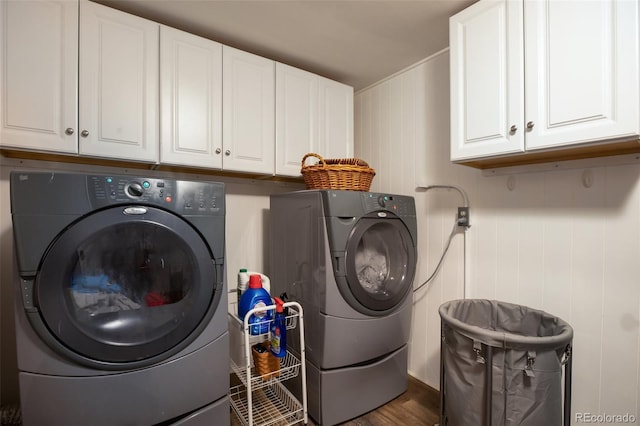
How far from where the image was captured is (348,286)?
4.96 ft

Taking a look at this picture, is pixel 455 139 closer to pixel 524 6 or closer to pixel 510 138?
pixel 510 138

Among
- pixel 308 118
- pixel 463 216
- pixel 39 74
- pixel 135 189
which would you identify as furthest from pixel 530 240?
pixel 39 74

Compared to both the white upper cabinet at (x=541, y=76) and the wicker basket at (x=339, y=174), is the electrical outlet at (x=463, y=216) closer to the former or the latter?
the white upper cabinet at (x=541, y=76)

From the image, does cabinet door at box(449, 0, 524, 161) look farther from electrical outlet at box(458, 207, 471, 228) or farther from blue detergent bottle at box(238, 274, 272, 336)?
blue detergent bottle at box(238, 274, 272, 336)

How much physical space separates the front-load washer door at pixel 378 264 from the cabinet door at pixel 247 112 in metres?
0.72

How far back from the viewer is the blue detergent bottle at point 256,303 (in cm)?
141

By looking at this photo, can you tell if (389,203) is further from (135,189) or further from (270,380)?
(135,189)

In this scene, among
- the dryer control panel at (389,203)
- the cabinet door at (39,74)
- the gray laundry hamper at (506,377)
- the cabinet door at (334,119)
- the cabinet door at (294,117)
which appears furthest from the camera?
the cabinet door at (334,119)

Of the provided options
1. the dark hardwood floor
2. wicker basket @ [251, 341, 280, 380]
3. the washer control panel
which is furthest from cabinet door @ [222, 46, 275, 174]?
the dark hardwood floor

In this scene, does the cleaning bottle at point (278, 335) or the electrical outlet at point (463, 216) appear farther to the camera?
the electrical outlet at point (463, 216)

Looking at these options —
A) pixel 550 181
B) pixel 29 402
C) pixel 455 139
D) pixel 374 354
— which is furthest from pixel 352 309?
pixel 29 402

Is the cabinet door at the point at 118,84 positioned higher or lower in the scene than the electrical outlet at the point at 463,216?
higher

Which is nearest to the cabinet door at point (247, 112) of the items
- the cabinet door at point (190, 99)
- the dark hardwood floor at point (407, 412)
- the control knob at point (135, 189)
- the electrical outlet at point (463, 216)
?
the cabinet door at point (190, 99)

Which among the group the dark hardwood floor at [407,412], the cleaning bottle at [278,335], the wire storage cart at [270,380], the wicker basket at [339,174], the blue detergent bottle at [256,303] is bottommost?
the dark hardwood floor at [407,412]
